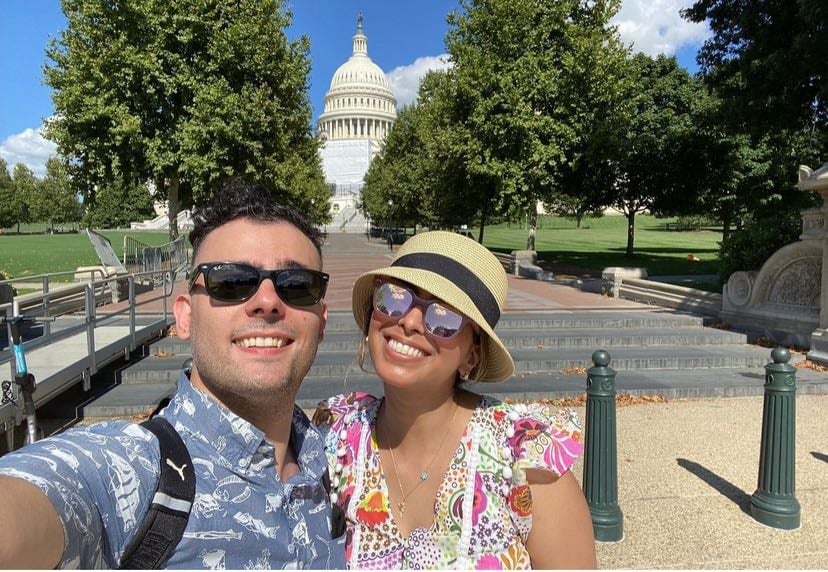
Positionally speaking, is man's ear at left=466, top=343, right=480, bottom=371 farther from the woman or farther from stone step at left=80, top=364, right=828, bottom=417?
stone step at left=80, top=364, right=828, bottom=417

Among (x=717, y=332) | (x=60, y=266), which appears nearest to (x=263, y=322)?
(x=717, y=332)

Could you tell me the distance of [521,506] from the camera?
1.68 meters

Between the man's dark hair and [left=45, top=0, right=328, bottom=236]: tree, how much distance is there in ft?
62.2

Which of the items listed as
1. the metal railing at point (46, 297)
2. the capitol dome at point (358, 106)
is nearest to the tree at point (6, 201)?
the capitol dome at point (358, 106)

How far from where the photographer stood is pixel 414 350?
1.79 metres

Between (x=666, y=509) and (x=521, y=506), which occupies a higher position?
(x=521, y=506)

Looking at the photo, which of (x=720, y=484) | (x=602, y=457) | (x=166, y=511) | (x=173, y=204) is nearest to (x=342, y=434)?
(x=166, y=511)

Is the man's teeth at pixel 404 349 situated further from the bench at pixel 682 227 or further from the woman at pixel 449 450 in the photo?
the bench at pixel 682 227

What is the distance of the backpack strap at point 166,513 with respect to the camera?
4.11ft

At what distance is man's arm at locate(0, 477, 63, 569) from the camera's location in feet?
3.47

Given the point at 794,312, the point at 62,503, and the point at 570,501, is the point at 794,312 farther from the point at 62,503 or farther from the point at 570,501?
the point at 62,503

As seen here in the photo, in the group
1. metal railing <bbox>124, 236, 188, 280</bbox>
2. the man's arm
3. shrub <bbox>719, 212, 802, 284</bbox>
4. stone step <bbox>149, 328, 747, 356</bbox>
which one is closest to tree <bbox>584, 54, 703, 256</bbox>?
shrub <bbox>719, 212, 802, 284</bbox>

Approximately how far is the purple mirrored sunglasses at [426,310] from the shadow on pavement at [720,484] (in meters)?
3.81

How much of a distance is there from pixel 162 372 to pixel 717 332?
354 inches
